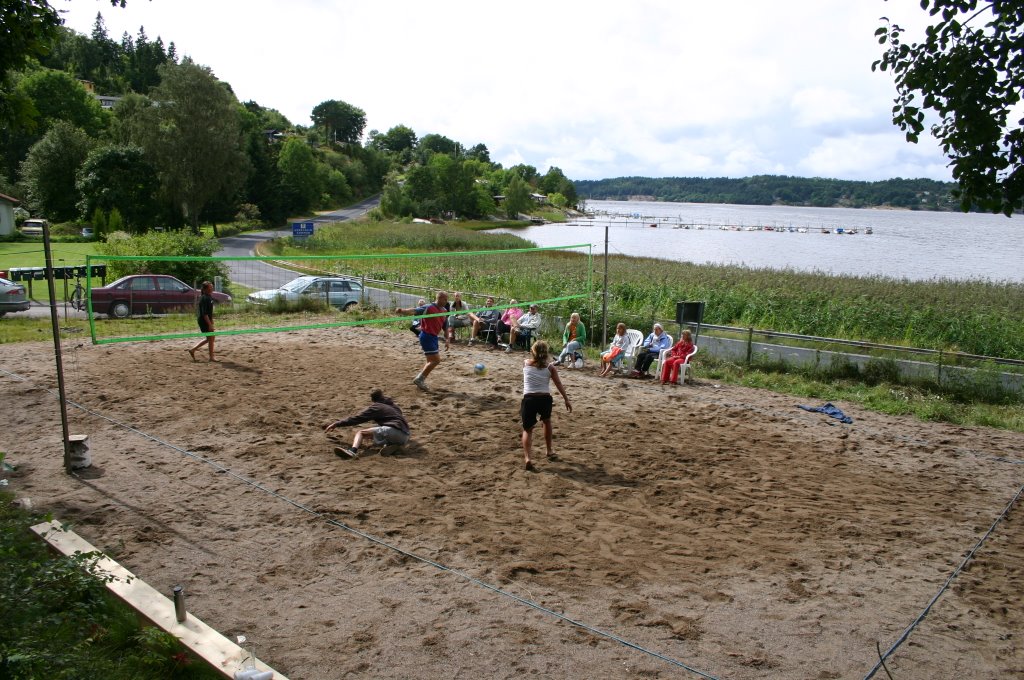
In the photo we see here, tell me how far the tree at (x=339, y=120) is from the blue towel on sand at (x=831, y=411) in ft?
464

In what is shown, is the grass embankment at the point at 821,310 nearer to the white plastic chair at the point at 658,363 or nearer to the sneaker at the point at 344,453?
the white plastic chair at the point at 658,363

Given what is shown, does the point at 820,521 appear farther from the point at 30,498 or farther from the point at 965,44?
the point at 30,498

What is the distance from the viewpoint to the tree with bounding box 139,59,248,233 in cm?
5075

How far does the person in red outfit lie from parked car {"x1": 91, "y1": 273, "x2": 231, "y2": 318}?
38.4 feet

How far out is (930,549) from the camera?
22.4 ft

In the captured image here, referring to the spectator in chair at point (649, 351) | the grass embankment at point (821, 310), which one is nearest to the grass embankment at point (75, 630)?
the spectator in chair at point (649, 351)

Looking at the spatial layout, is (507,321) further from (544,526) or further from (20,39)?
(20,39)

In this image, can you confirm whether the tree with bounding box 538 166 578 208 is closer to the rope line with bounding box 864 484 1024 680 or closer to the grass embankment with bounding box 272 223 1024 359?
the grass embankment with bounding box 272 223 1024 359

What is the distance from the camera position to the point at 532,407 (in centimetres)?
855

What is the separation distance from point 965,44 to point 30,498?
29.7 feet

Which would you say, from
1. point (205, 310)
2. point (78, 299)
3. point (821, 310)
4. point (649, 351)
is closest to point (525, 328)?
point (649, 351)

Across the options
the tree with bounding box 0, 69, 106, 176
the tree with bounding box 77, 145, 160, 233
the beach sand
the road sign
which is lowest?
the beach sand

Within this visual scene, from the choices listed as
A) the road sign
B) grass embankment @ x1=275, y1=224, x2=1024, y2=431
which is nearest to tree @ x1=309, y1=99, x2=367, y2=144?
the road sign

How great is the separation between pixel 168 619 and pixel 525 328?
36.9 feet
